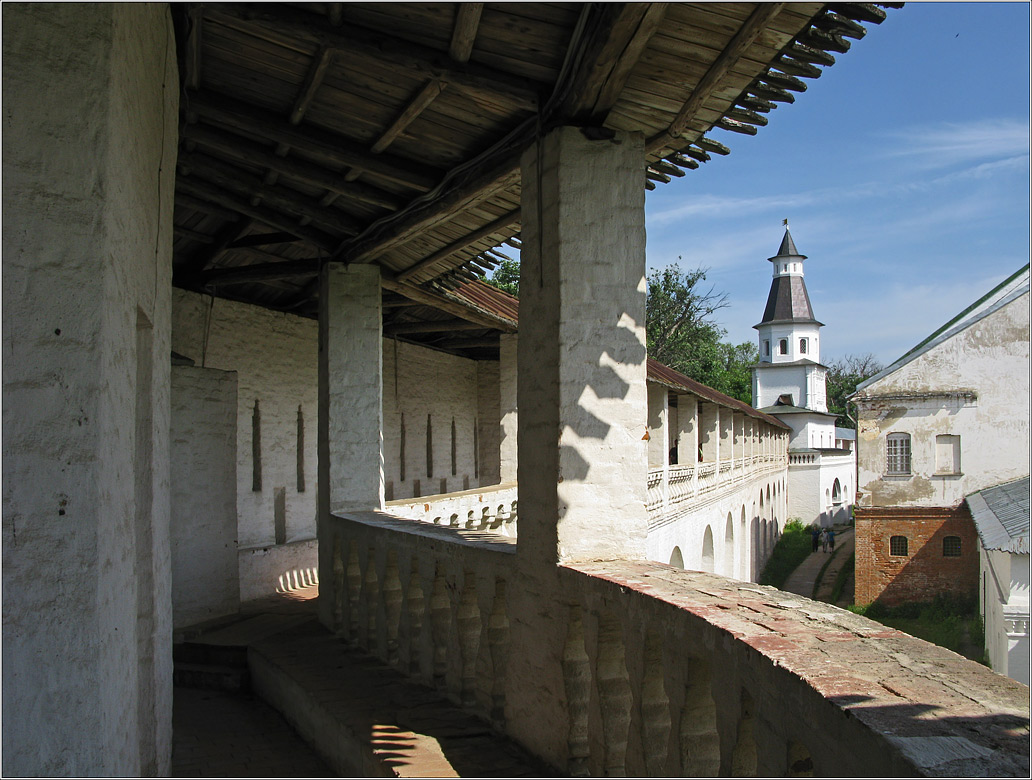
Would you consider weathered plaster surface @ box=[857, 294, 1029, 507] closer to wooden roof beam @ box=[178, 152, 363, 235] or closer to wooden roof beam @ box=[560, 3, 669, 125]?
wooden roof beam @ box=[178, 152, 363, 235]

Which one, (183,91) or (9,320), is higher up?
(183,91)

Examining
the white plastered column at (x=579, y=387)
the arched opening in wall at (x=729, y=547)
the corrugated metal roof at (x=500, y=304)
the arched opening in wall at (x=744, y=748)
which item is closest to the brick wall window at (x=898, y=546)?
the arched opening in wall at (x=729, y=547)

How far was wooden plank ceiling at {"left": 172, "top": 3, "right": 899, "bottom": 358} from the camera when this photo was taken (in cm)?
389

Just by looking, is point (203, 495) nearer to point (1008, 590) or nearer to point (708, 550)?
point (1008, 590)

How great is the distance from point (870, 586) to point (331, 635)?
21.1m

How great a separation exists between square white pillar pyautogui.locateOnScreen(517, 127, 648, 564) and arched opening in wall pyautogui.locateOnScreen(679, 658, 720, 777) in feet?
5.10

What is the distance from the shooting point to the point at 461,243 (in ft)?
24.1

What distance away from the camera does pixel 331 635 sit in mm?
7812

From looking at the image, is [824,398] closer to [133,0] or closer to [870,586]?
[870,586]

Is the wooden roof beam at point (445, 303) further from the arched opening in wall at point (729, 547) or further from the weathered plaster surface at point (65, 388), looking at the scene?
the arched opening in wall at point (729, 547)

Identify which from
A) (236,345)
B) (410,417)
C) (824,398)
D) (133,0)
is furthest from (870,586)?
(824,398)

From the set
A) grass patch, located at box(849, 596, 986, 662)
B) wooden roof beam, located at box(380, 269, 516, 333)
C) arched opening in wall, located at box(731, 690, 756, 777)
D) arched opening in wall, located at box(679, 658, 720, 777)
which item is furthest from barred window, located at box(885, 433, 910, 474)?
arched opening in wall, located at box(731, 690, 756, 777)

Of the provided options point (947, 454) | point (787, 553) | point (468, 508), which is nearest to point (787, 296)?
point (787, 553)

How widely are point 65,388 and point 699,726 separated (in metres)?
2.53
